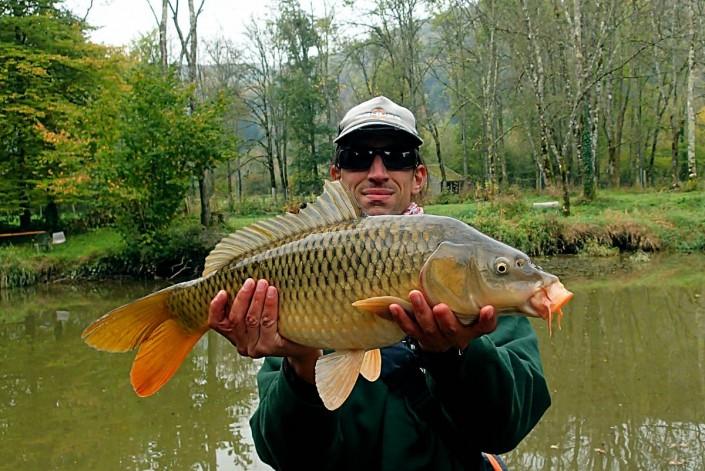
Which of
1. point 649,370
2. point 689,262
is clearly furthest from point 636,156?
point 649,370

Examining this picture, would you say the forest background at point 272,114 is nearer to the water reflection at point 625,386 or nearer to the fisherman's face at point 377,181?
the water reflection at point 625,386

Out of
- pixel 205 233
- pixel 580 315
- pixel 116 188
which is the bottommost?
pixel 580 315

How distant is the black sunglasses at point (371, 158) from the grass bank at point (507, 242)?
11.6 metres

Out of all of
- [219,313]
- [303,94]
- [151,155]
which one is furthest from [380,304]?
[303,94]

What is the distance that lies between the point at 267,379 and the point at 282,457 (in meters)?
0.31

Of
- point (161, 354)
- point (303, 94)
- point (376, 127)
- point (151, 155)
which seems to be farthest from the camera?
point (303, 94)

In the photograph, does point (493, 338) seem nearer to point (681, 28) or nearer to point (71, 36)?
point (71, 36)

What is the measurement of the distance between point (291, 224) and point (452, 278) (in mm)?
508

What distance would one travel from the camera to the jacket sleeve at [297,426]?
67.3 inches

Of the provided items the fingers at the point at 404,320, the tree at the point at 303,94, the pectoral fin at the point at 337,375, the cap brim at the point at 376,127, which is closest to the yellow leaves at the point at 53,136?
the tree at the point at 303,94

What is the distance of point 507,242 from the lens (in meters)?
13.8

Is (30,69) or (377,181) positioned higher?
(30,69)

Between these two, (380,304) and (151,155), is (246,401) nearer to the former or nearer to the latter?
(380,304)

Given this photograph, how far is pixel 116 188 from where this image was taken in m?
14.6
